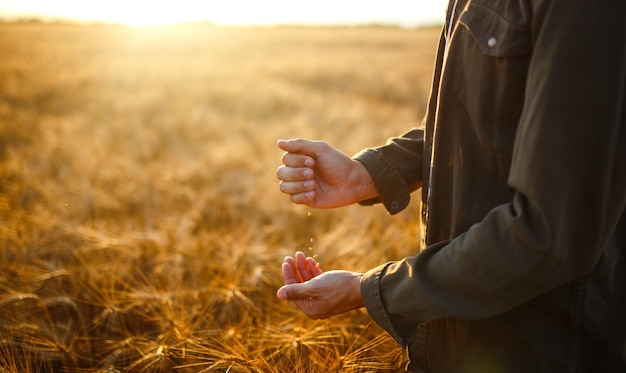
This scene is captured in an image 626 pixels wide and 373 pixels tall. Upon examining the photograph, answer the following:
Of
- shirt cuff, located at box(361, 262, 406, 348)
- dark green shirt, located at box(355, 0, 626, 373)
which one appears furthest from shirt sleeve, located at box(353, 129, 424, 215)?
shirt cuff, located at box(361, 262, 406, 348)

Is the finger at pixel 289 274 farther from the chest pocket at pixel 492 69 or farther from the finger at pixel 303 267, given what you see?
the chest pocket at pixel 492 69

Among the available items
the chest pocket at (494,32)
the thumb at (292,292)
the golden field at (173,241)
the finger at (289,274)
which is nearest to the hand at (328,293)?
the thumb at (292,292)

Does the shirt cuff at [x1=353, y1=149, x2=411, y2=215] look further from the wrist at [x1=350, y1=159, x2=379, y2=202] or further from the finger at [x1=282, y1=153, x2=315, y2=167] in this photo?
the finger at [x1=282, y1=153, x2=315, y2=167]

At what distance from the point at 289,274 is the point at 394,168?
1.37 feet

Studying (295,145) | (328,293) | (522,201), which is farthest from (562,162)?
(295,145)

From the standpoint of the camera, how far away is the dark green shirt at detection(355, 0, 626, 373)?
0.83 meters

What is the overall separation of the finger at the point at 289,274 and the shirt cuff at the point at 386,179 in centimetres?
32

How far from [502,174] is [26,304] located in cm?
193

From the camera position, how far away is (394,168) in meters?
1.45

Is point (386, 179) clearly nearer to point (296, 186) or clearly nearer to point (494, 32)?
point (296, 186)

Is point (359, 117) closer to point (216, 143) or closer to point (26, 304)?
point (216, 143)

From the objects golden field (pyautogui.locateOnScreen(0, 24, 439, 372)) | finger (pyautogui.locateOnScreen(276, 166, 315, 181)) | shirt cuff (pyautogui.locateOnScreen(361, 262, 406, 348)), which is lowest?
golden field (pyautogui.locateOnScreen(0, 24, 439, 372))

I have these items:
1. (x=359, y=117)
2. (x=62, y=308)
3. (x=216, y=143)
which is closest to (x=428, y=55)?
(x=359, y=117)

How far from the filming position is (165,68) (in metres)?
13.8
